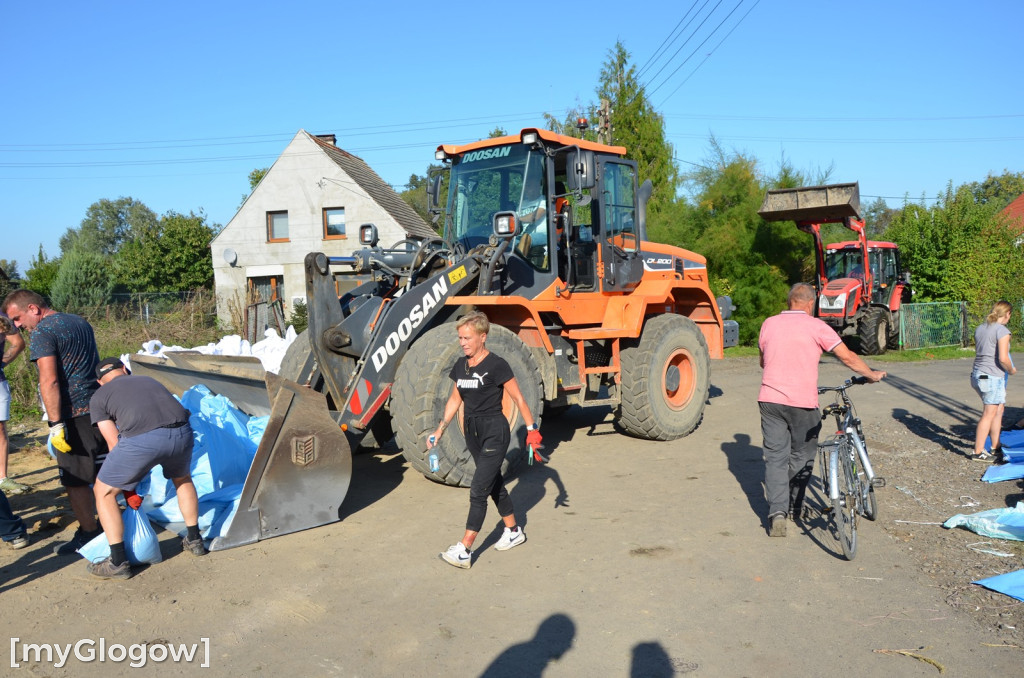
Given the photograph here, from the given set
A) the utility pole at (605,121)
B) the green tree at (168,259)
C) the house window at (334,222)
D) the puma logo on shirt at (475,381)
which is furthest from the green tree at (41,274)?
the puma logo on shirt at (475,381)

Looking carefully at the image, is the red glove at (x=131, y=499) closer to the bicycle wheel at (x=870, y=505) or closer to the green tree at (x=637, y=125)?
the bicycle wheel at (x=870, y=505)

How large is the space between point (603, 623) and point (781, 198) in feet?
46.1

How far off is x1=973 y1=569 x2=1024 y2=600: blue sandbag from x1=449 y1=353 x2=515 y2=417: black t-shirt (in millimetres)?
3137

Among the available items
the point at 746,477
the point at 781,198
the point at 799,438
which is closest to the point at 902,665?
the point at 799,438

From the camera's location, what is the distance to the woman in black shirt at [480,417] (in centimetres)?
501

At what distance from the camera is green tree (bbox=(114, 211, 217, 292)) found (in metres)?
33.3

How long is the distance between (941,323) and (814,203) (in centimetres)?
624

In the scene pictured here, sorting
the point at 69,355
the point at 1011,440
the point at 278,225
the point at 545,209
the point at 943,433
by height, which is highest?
the point at 278,225

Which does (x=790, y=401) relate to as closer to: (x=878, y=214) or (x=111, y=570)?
(x=111, y=570)

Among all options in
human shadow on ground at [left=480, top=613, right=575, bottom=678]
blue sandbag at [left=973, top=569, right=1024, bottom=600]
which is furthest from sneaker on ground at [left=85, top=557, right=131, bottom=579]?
blue sandbag at [left=973, top=569, right=1024, bottom=600]

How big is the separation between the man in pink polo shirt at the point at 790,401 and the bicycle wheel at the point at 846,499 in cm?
21

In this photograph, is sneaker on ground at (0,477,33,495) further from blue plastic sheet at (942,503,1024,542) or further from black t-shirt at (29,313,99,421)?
blue plastic sheet at (942,503,1024,542)

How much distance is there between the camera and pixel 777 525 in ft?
17.9

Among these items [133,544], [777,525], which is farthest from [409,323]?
[777,525]
